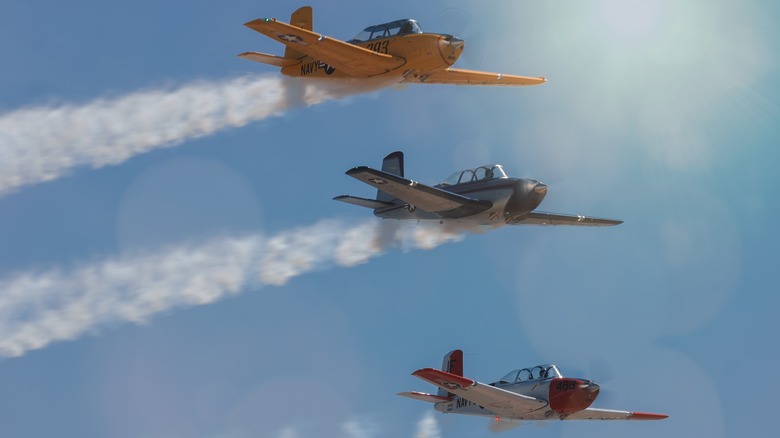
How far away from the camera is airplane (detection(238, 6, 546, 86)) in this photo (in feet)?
142

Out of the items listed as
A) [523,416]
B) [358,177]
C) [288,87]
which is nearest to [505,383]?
[523,416]

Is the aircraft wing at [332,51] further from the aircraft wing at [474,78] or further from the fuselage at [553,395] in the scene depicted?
the fuselage at [553,395]

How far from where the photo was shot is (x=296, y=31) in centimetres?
4328

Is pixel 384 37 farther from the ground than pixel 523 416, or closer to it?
farther from the ground

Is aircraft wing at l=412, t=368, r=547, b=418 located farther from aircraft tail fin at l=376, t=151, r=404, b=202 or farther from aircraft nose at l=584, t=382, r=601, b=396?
aircraft tail fin at l=376, t=151, r=404, b=202

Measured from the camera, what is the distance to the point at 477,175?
46.4 metres

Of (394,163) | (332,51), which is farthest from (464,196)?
(332,51)

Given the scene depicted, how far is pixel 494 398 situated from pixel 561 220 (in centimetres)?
822

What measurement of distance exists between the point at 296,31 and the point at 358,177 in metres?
5.71

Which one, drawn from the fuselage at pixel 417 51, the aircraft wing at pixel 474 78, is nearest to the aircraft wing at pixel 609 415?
the aircraft wing at pixel 474 78

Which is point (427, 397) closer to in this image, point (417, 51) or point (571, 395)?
point (571, 395)

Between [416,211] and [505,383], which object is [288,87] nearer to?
[416,211]

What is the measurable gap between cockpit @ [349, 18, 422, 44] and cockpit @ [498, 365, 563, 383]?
578 inches

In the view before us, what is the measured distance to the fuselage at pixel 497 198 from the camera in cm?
4457
